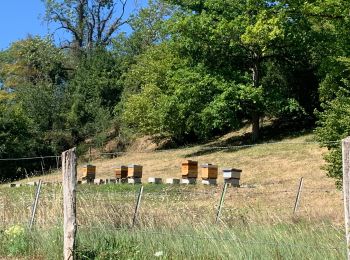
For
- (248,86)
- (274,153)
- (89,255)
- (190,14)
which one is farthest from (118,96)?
(89,255)

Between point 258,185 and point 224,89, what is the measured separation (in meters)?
14.0

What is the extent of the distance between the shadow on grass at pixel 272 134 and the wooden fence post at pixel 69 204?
1166 inches

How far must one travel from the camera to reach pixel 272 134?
40531mm

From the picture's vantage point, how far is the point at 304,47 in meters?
38.0

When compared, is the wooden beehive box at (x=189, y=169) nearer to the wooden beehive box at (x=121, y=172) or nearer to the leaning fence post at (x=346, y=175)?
the wooden beehive box at (x=121, y=172)

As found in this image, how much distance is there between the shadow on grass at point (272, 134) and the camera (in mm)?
38438

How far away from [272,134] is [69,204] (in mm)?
33849

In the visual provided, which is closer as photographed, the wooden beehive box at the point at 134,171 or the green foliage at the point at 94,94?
the wooden beehive box at the point at 134,171

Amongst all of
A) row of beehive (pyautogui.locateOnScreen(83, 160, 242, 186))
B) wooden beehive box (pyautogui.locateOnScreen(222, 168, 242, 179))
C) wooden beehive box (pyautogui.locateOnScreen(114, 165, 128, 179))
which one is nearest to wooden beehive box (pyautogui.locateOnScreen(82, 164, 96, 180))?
row of beehive (pyautogui.locateOnScreen(83, 160, 242, 186))

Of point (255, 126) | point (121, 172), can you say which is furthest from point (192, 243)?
point (255, 126)

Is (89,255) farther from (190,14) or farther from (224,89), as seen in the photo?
(190,14)

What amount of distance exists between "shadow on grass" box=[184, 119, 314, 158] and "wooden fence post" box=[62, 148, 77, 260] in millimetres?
→ 29605

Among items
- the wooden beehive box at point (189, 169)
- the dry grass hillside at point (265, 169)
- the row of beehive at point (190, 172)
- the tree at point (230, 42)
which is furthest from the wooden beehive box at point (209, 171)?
the tree at point (230, 42)

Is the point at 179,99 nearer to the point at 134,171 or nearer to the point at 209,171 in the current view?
the point at 134,171
